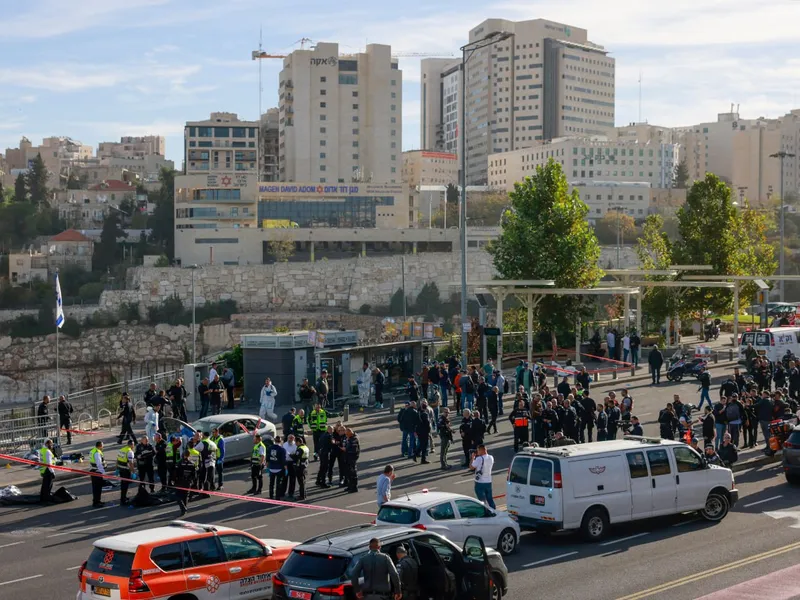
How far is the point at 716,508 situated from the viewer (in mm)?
17500

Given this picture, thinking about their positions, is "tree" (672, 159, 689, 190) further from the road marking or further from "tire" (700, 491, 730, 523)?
the road marking

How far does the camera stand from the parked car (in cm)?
1135

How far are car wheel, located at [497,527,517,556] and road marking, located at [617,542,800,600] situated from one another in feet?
8.00

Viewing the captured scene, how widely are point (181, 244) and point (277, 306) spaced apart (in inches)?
626

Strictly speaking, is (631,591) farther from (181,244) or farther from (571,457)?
(181,244)

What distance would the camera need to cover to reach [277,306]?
98500 millimetres

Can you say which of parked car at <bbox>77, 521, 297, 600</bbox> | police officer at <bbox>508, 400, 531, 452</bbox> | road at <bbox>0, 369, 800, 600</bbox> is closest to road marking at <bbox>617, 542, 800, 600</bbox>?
road at <bbox>0, 369, 800, 600</bbox>

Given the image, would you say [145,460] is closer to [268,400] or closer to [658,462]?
[268,400]

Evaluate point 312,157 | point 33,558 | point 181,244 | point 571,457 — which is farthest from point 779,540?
point 312,157

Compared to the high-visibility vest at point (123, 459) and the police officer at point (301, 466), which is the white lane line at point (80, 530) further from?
the police officer at point (301, 466)

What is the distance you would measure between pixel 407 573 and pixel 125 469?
10.8 m

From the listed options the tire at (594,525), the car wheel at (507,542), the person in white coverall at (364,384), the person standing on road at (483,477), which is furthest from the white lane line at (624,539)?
the person in white coverall at (364,384)

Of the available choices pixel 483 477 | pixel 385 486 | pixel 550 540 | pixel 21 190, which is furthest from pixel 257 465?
pixel 21 190

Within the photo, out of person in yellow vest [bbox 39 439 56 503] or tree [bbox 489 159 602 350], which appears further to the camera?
tree [bbox 489 159 602 350]
